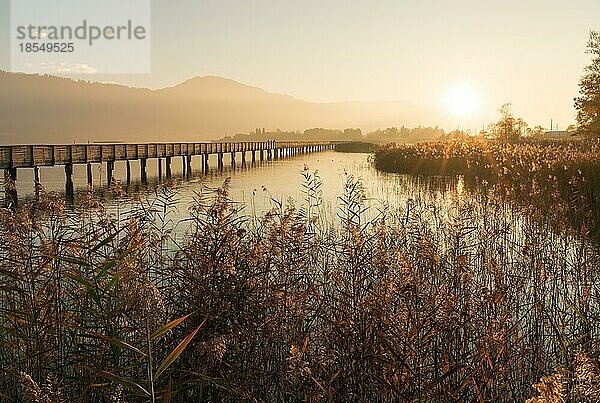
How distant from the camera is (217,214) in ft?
17.6

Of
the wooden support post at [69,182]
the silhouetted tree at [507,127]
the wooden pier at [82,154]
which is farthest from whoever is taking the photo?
the silhouetted tree at [507,127]

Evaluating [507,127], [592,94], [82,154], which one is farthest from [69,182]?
[507,127]

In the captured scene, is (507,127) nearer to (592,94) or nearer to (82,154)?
(592,94)

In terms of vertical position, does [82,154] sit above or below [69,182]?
above

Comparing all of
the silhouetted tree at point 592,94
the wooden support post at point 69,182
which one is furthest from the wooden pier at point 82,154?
the silhouetted tree at point 592,94

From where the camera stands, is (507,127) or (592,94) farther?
(507,127)

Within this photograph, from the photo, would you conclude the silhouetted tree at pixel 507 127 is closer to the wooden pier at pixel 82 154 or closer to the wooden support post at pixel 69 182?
the wooden pier at pixel 82 154

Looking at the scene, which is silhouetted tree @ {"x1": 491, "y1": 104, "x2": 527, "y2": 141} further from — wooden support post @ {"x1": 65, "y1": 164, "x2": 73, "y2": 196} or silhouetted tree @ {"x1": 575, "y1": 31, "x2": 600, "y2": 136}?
wooden support post @ {"x1": 65, "y1": 164, "x2": 73, "y2": 196}

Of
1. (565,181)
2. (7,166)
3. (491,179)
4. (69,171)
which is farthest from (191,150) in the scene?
(565,181)

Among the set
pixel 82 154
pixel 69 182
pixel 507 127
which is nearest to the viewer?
pixel 69 182

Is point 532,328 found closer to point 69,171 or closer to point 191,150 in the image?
point 69,171

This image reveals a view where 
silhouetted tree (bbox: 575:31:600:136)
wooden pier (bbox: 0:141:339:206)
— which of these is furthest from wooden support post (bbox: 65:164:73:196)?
silhouetted tree (bbox: 575:31:600:136)

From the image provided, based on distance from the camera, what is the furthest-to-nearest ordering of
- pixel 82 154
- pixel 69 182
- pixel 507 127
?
pixel 507 127
pixel 82 154
pixel 69 182

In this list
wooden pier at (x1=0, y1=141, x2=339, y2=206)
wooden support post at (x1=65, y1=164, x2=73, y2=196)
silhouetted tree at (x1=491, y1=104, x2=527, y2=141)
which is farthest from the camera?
silhouetted tree at (x1=491, y1=104, x2=527, y2=141)
